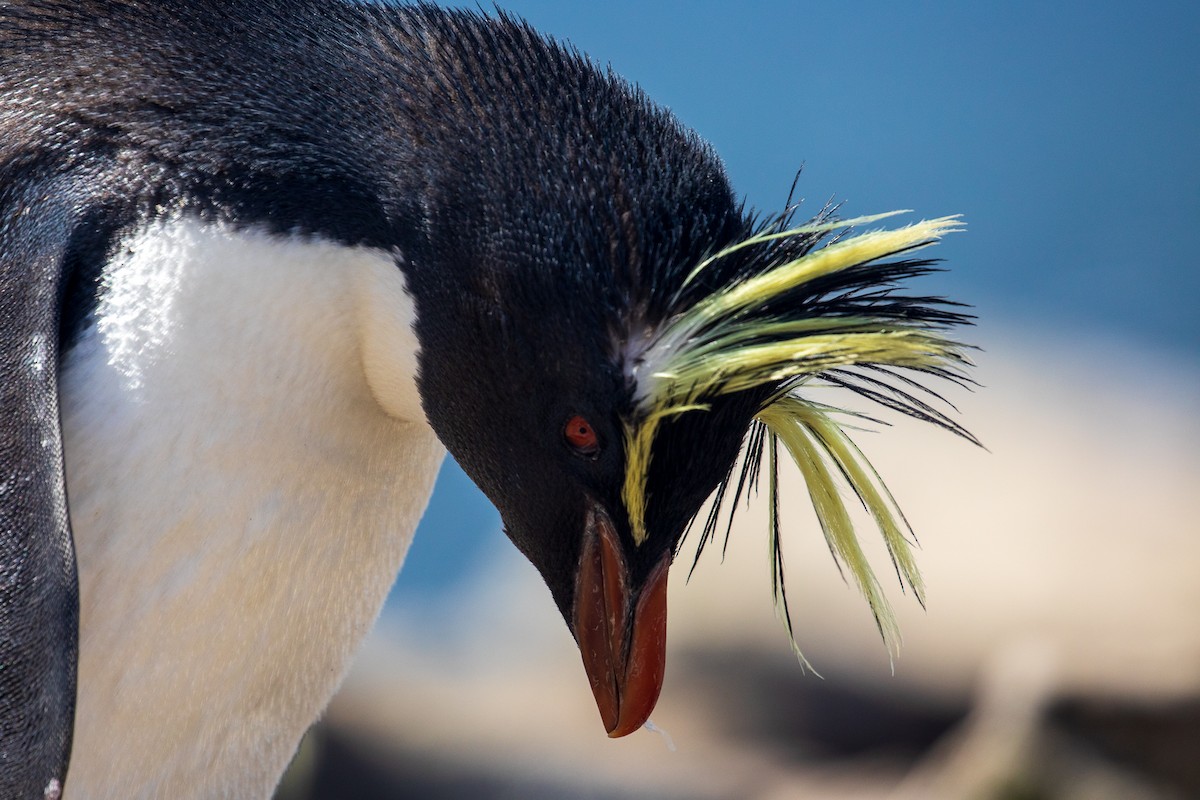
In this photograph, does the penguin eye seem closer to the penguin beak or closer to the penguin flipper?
the penguin beak

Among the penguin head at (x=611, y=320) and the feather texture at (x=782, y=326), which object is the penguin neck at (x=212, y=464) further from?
the feather texture at (x=782, y=326)

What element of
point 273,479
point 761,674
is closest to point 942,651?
point 761,674

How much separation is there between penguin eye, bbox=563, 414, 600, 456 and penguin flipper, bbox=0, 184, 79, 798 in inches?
17.7

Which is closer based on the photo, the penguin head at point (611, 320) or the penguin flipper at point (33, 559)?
the penguin flipper at point (33, 559)

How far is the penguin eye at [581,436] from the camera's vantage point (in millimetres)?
1143

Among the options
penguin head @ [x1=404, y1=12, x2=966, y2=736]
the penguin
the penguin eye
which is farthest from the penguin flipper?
the penguin eye

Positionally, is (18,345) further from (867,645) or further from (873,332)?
(867,645)

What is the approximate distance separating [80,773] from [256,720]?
193 millimetres

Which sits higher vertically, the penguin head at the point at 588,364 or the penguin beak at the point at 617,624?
the penguin head at the point at 588,364

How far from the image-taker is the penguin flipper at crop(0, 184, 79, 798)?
39.6 inches

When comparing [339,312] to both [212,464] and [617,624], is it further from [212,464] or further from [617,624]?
[617,624]

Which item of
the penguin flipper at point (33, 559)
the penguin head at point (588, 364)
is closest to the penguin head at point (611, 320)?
the penguin head at point (588, 364)

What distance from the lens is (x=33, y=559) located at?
102cm

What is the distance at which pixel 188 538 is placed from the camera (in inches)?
47.4
